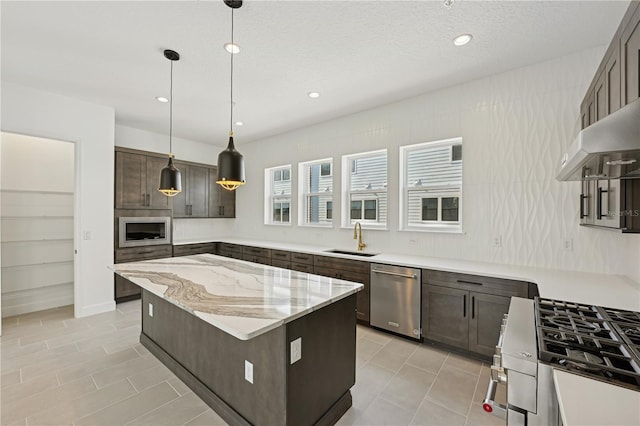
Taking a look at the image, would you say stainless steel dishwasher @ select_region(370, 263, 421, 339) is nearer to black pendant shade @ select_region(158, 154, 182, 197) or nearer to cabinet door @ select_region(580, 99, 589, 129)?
cabinet door @ select_region(580, 99, 589, 129)

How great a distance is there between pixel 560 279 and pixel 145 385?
12.0 feet

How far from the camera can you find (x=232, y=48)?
8.26 ft

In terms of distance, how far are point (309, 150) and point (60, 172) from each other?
3.93 metres

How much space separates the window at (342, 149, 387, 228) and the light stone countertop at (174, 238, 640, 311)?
0.91m

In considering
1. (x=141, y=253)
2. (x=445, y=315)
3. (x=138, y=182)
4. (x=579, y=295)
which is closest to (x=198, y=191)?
(x=138, y=182)

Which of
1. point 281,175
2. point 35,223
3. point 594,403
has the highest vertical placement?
point 281,175

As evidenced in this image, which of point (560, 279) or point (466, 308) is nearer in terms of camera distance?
point (560, 279)

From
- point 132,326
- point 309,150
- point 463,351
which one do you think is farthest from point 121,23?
point 463,351

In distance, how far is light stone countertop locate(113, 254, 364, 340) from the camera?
1454mm

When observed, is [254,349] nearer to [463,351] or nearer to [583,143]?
[583,143]

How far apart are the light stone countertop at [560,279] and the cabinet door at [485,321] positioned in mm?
242

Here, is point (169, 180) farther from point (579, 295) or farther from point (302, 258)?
point (579, 295)

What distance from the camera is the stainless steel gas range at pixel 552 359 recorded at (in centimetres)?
100

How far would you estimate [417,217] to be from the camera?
3785 mm
